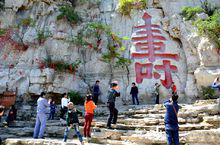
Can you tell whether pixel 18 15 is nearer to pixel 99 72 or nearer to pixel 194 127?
pixel 99 72

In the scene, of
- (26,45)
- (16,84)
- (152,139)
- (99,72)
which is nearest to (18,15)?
(26,45)

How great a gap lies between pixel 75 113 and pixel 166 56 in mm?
8752

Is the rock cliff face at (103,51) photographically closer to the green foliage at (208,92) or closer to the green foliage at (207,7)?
the green foliage at (208,92)

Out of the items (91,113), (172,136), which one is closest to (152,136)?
(172,136)

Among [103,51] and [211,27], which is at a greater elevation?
[211,27]

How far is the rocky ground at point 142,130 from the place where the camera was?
7.34m

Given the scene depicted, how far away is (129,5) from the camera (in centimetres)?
1634

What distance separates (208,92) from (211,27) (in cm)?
324

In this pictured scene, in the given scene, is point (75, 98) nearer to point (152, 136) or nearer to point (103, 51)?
point (103, 51)

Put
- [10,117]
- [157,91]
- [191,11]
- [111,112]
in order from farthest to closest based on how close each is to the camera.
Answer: [191,11], [157,91], [10,117], [111,112]

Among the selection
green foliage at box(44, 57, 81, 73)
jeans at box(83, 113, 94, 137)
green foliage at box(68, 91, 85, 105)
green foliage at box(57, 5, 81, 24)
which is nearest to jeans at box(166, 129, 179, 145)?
jeans at box(83, 113, 94, 137)

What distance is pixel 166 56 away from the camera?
15023 millimetres

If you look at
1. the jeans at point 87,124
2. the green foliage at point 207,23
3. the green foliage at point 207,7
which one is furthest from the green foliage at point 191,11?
the jeans at point 87,124

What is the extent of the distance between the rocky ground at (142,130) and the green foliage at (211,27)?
5205 mm
